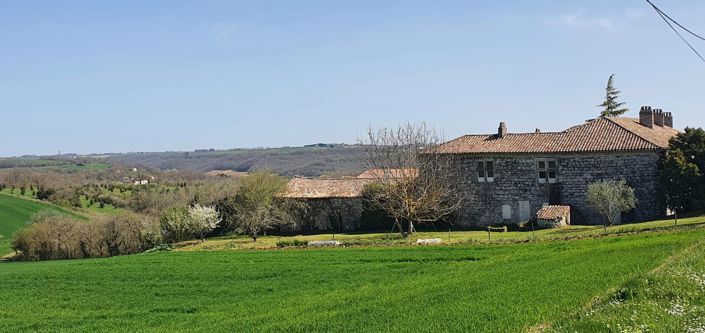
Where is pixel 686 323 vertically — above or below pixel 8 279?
above

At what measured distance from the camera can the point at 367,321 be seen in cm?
1594

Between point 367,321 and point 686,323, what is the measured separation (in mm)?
7450

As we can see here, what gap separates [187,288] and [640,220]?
30.1 meters

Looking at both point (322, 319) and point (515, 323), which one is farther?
point (322, 319)

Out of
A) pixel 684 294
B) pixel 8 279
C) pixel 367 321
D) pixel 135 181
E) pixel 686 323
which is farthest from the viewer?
pixel 135 181

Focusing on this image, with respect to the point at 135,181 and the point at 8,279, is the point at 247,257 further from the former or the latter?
the point at 135,181

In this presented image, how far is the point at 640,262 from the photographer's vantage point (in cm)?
1994

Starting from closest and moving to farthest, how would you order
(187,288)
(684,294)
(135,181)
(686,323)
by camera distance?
(686,323), (684,294), (187,288), (135,181)

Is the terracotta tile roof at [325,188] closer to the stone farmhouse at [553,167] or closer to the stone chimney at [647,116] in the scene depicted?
the stone farmhouse at [553,167]

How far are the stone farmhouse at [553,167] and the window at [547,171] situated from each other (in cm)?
2

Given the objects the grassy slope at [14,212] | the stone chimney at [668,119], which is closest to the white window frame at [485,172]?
the stone chimney at [668,119]

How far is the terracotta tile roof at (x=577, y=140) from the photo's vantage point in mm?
44281

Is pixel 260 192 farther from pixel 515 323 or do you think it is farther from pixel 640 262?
pixel 515 323

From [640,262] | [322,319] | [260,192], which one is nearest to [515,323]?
[322,319]
